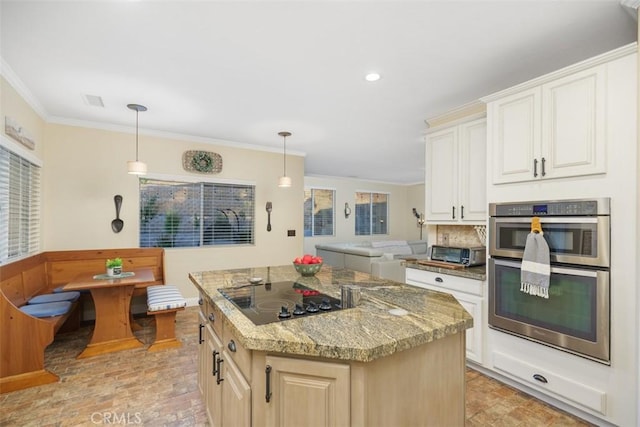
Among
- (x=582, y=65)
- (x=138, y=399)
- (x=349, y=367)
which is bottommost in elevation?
(x=138, y=399)

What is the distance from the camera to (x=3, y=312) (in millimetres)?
2293

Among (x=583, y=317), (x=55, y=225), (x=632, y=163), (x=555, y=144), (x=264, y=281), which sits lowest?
(x=583, y=317)

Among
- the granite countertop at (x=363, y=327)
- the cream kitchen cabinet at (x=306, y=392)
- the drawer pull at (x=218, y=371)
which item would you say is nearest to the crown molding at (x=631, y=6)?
the granite countertop at (x=363, y=327)

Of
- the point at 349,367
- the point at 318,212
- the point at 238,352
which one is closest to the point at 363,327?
the point at 349,367

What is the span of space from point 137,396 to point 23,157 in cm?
269

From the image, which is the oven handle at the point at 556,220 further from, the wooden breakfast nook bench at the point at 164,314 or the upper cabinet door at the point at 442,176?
the wooden breakfast nook bench at the point at 164,314

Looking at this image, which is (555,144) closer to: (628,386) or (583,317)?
(583,317)

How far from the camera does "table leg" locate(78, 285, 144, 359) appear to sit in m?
3.04

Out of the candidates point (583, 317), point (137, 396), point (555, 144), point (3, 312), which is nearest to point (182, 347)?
point (137, 396)

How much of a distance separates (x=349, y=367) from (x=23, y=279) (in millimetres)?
3606

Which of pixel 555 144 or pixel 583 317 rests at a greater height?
pixel 555 144

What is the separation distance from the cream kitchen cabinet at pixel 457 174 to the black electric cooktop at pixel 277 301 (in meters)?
1.91

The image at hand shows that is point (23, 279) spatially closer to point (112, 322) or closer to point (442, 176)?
point (112, 322)

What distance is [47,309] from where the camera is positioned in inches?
107
